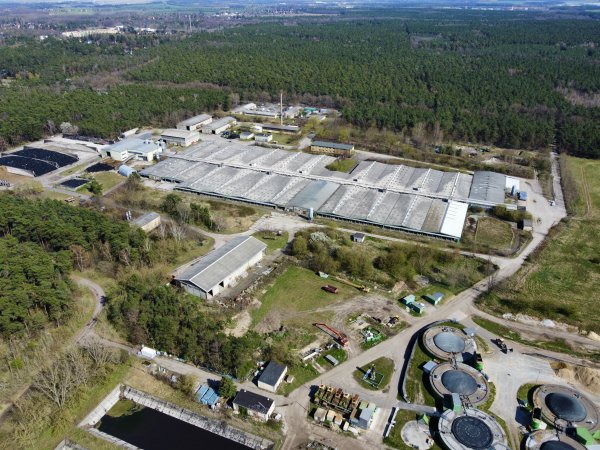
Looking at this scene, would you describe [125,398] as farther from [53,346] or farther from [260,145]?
[260,145]

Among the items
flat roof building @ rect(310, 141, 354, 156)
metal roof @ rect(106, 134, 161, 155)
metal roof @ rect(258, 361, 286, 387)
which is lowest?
metal roof @ rect(258, 361, 286, 387)

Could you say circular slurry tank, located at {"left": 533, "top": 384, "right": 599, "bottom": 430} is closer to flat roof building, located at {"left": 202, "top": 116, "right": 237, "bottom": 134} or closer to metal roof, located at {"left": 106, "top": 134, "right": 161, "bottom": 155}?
metal roof, located at {"left": 106, "top": 134, "right": 161, "bottom": 155}

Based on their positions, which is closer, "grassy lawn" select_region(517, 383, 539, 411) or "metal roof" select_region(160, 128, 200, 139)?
"grassy lawn" select_region(517, 383, 539, 411)

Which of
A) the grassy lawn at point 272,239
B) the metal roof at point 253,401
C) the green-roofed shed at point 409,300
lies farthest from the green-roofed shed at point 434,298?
the metal roof at point 253,401

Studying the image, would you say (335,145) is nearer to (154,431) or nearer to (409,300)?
(409,300)

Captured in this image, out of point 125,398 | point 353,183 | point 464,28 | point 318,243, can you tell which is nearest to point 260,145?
point 353,183

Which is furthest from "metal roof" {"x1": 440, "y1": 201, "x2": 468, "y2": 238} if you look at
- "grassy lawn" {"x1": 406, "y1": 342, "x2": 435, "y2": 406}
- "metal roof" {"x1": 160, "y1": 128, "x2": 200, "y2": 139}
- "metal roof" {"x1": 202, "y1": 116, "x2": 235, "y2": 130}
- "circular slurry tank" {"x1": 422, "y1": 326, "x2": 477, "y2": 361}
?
"metal roof" {"x1": 202, "y1": 116, "x2": 235, "y2": 130}

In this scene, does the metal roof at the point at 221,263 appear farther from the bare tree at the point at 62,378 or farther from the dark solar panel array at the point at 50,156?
the dark solar panel array at the point at 50,156
